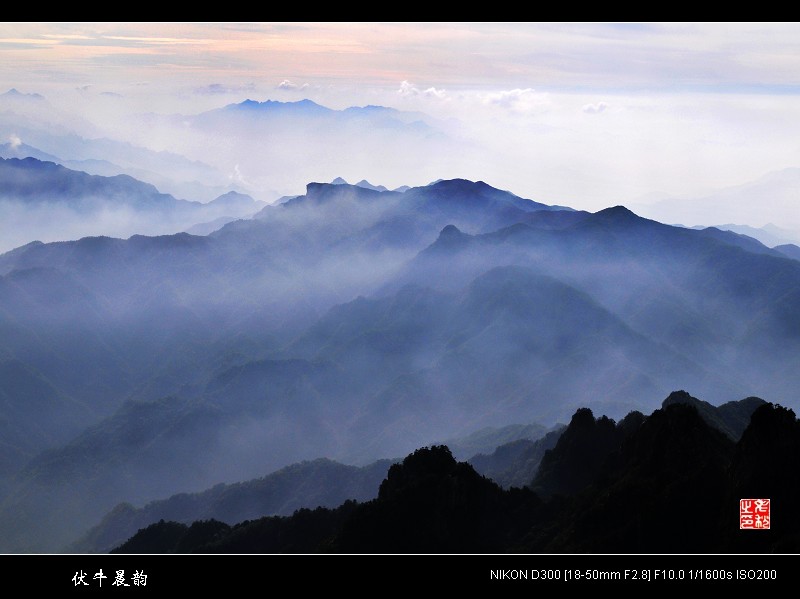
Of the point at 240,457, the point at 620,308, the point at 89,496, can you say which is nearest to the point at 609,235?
the point at 620,308

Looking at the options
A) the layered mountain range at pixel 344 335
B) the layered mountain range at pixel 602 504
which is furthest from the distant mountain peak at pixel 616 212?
the layered mountain range at pixel 602 504

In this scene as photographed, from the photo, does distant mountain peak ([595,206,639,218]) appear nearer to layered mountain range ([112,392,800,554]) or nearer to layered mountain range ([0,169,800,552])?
layered mountain range ([0,169,800,552])

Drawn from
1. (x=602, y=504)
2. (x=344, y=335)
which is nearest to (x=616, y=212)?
(x=344, y=335)

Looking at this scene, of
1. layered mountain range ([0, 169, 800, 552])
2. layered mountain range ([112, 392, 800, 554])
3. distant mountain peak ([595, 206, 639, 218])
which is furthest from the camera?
distant mountain peak ([595, 206, 639, 218])

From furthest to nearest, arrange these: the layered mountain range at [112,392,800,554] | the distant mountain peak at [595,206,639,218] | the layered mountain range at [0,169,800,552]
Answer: the distant mountain peak at [595,206,639,218] → the layered mountain range at [0,169,800,552] → the layered mountain range at [112,392,800,554]

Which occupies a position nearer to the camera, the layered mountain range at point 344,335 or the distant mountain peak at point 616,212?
the layered mountain range at point 344,335

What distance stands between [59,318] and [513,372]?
81.6 m

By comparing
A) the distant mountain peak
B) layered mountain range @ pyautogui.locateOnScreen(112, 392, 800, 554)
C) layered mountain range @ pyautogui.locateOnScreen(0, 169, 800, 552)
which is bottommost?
layered mountain range @ pyautogui.locateOnScreen(112, 392, 800, 554)

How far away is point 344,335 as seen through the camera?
137625 millimetres

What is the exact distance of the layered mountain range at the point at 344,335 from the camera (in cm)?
10494

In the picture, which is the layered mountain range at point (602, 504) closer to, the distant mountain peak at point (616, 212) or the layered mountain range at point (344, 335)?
the layered mountain range at point (344, 335)

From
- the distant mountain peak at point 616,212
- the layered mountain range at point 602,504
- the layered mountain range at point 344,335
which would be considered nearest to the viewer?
the layered mountain range at point 602,504

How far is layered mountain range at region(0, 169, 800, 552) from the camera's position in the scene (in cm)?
10494

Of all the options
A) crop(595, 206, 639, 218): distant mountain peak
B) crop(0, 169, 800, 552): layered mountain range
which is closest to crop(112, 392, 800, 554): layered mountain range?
crop(0, 169, 800, 552): layered mountain range
